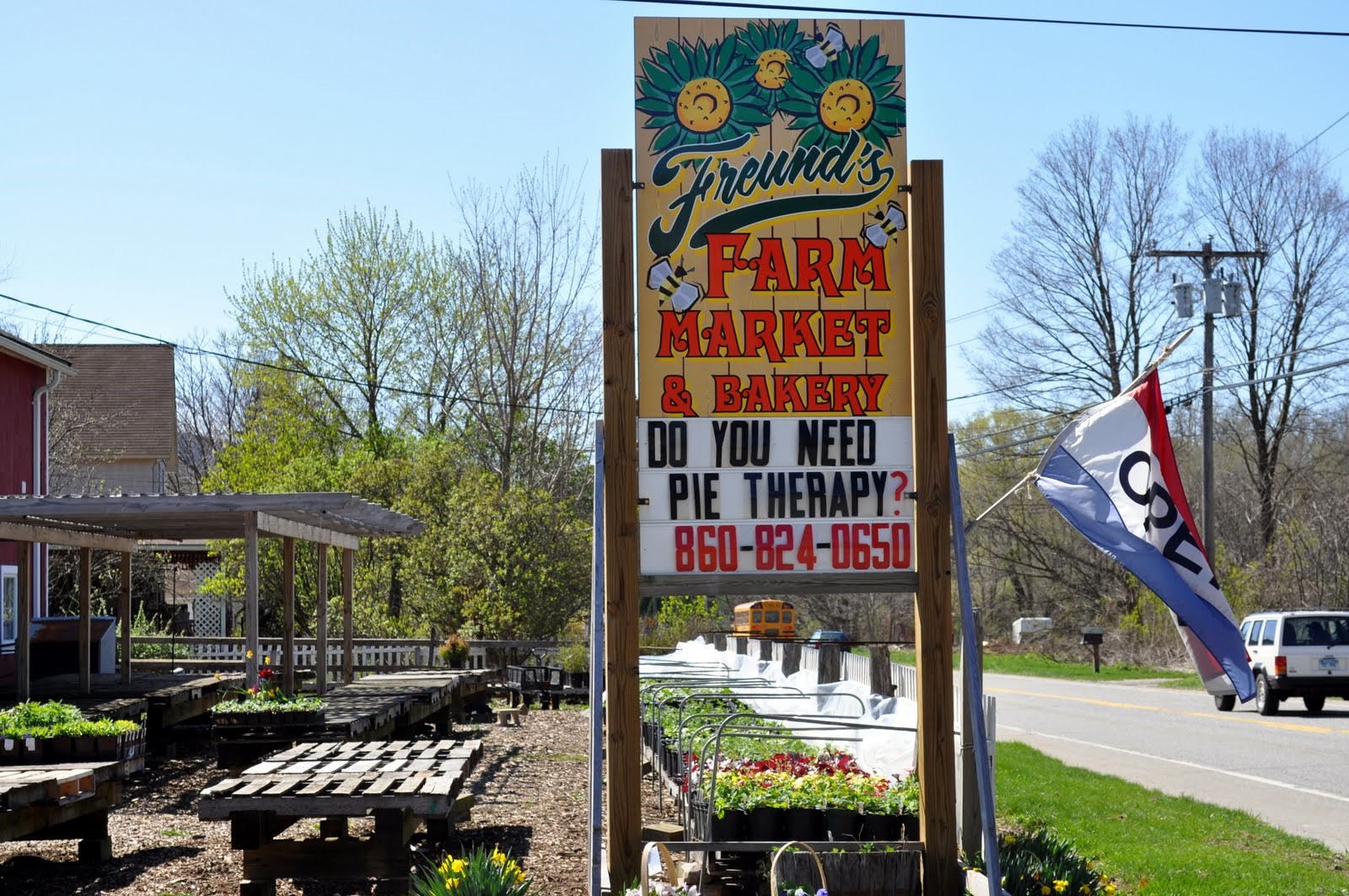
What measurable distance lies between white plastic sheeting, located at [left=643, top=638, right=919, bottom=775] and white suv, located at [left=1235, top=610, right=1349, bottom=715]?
1153 cm

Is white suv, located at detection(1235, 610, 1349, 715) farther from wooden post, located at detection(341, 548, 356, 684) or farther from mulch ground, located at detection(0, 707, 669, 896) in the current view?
wooden post, located at detection(341, 548, 356, 684)

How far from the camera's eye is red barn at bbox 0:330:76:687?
2031 centimetres

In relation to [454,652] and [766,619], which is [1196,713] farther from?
[766,619]

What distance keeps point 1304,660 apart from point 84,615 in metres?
18.0

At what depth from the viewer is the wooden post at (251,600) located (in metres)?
14.2

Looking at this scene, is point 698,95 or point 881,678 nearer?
point 698,95

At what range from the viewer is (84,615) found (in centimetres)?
1808

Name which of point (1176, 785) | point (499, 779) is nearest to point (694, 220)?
point (499, 779)

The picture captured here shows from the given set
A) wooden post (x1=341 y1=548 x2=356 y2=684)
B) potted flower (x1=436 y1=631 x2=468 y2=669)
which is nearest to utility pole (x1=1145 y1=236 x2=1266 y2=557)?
potted flower (x1=436 y1=631 x2=468 y2=669)

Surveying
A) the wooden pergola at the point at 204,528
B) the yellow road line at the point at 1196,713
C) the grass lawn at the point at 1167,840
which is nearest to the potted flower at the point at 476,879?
the grass lawn at the point at 1167,840

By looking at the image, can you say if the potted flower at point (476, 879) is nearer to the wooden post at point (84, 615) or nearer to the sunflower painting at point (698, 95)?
the sunflower painting at point (698, 95)

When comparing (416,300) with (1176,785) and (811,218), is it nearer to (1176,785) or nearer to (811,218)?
(1176,785)

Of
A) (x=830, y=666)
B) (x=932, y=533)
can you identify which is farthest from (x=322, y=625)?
(x=932, y=533)

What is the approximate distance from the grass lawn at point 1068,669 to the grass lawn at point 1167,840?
17.3 m
